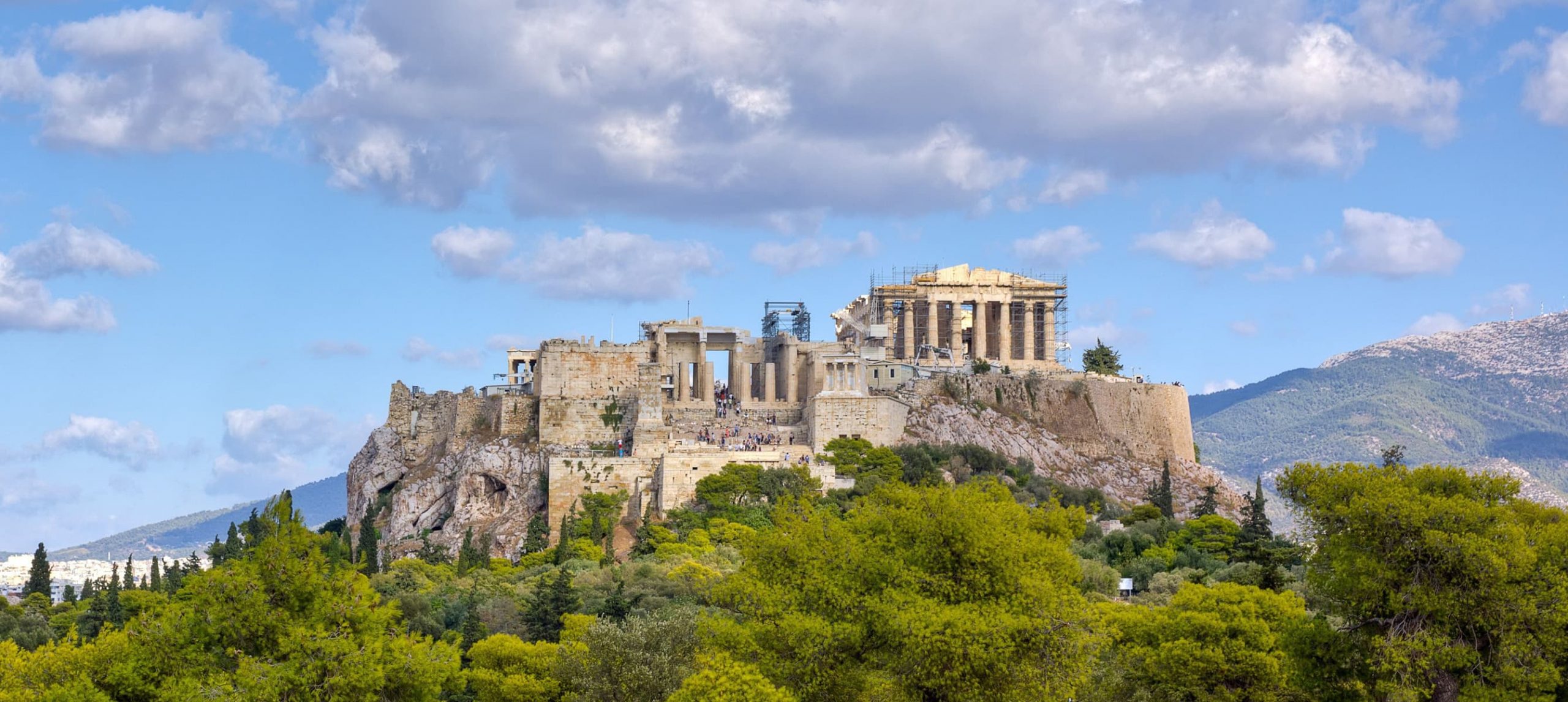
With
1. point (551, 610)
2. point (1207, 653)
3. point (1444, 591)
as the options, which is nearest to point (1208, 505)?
point (551, 610)

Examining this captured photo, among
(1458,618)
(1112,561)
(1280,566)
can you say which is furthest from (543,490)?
(1458,618)

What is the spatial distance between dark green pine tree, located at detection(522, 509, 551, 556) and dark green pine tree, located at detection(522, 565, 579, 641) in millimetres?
21041

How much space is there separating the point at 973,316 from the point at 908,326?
16.5 feet

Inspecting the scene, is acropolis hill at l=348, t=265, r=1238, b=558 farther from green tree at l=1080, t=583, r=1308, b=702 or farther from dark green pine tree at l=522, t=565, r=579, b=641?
green tree at l=1080, t=583, r=1308, b=702

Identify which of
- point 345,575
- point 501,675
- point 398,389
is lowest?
point 501,675

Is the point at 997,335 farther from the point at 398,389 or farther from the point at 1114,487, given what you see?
the point at 398,389

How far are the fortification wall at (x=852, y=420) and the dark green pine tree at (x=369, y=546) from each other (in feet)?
80.1

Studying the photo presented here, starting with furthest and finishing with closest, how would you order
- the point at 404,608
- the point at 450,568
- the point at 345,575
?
1. the point at 450,568
2. the point at 404,608
3. the point at 345,575

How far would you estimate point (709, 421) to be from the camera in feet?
338

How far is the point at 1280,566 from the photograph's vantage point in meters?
73.9

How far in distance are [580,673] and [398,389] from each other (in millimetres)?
57634

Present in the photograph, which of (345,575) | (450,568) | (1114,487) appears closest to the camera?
(345,575)

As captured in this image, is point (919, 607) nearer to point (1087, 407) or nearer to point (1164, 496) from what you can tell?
point (1164, 496)

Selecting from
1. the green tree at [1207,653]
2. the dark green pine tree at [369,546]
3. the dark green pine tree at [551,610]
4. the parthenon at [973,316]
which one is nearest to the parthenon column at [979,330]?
the parthenon at [973,316]
